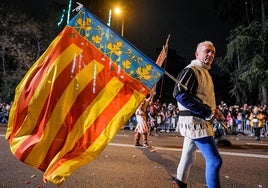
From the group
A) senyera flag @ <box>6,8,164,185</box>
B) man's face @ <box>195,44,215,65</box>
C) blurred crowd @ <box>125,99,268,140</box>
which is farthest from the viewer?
blurred crowd @ <box>125,99,268,140</box>

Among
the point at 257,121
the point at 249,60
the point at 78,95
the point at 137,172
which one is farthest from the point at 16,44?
the point at 78,95

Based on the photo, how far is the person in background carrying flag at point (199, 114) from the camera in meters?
4.40

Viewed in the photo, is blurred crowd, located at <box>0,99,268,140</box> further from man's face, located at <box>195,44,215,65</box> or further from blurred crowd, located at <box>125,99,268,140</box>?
man's face, located at <box>195,44,215,65</box>

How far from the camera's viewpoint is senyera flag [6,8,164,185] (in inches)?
168

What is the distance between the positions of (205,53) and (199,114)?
2.38 ft

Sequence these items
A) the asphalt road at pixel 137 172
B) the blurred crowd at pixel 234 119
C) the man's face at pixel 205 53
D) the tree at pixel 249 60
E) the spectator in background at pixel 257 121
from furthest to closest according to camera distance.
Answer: the tree at pixel 249 60 < the blurred crowd at pixel 234 119 < the spectator in background at pixel 257 121 < the asphalt road at pixel 137 172 < the man's face at pixel 205 53

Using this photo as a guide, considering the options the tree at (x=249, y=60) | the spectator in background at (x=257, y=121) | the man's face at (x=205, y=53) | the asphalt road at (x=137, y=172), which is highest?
the tree at (x=249, y=60)

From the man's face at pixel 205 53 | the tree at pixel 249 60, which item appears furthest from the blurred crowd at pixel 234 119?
the man's face at pixel 205 53

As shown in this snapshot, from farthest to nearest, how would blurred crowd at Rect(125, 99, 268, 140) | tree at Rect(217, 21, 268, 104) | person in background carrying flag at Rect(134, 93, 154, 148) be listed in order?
tree at Rect(217, 21, 268, 104)
blurred crowd at Rect(125, 99, 268, 140)
person in background carrying flag at Rect(134, 93, 154, 148)

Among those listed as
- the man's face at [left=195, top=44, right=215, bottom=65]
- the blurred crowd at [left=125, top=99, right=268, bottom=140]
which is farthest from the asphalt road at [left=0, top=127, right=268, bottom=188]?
the blurred crowd at [left=125, top=99, right=268, bottom=140]

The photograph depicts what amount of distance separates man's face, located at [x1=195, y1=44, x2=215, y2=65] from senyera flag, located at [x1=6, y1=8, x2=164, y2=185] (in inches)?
20.3

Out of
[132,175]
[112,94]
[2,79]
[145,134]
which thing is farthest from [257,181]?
[2,79]

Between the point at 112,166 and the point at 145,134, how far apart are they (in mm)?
3764

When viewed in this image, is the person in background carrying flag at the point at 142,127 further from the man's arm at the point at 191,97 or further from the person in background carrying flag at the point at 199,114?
the man's arm at the point at 191,97
